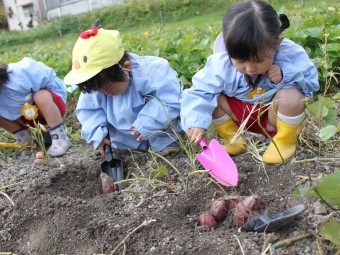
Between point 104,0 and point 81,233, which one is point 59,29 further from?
point 81,233

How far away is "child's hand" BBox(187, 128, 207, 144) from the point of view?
1540 millimetres

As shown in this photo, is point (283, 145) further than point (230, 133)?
No

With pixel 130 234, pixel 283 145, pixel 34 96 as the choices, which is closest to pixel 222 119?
pixel 283 145

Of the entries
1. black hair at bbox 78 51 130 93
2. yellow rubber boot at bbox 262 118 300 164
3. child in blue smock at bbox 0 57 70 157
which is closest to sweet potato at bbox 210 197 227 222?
yellow rubber boot at bbox 262 118 300 164

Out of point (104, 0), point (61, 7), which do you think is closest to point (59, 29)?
point (104, 0)

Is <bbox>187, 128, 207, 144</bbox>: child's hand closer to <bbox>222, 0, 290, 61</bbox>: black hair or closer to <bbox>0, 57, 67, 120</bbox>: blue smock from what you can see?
<bbox>222, 0, 290, 61</bbox>: black hair

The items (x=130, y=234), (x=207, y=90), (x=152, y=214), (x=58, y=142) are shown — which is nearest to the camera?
(x=130, y=234)

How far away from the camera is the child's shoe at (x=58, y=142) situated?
2.15 metres

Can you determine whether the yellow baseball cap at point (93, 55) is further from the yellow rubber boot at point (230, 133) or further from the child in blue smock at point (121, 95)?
the yellow rubber boot at point (230, 133)

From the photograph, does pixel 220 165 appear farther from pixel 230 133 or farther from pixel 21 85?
pixel 21 85

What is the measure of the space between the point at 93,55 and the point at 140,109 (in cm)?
36

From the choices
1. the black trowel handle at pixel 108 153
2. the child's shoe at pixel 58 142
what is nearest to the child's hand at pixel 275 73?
the black trowel handle at pixel 108 153

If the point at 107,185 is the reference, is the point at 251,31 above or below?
above

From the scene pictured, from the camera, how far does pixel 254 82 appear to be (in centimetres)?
155
